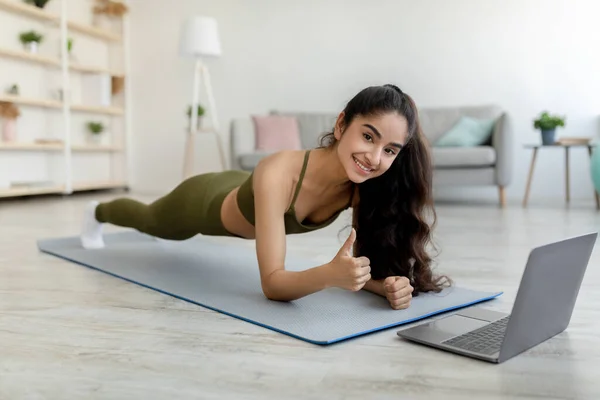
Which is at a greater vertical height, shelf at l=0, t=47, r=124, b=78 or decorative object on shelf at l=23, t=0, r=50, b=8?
decorative object on shelf at l=23, t=0, r=50, b=8

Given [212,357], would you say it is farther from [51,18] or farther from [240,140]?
[51,18]

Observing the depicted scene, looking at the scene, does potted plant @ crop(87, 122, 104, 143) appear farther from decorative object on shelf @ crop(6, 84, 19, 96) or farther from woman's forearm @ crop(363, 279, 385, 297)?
woman's forearm @ crop(363, 279, 385, 297)

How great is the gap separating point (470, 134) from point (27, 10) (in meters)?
3.78

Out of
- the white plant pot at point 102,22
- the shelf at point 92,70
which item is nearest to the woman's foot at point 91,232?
the shelf at point 92,70

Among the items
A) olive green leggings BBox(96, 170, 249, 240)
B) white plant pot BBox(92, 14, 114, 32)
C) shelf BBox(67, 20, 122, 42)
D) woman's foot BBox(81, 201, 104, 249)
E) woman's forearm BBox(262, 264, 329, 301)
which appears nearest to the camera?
woman's forearm BBox(262, 264, 329, 301)

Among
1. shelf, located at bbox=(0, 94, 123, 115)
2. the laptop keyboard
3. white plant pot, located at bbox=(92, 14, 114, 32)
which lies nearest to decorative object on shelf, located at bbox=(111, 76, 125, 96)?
shelf, located at bbox=(0, 94, 123, 115)

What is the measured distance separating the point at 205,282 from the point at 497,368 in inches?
39.7

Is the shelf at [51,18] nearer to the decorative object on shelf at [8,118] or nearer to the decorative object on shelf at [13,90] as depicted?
the decorative object on shelf at [13,90]

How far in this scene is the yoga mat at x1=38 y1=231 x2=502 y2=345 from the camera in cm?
144

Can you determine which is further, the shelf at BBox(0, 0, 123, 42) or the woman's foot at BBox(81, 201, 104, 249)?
the shelf at BBox(0, 0, 123, 42)

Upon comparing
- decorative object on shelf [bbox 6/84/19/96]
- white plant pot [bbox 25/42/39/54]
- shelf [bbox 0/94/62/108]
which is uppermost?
white plant pot [bbox 25/42/39/54]

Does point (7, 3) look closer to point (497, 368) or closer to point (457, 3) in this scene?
point (457, 3)

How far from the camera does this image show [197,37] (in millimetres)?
5816

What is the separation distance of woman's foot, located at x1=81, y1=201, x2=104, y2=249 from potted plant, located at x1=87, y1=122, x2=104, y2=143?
12.9 ft
